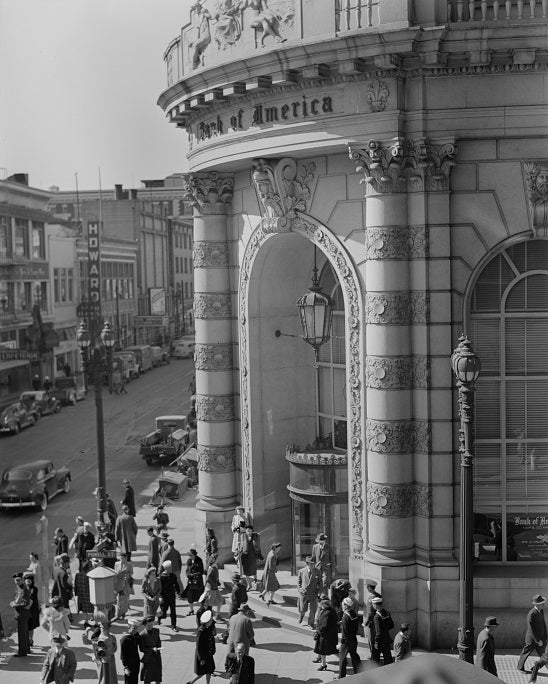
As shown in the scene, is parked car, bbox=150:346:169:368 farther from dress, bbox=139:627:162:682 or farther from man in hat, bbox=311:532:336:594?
dress, bbox=139:627:162:682

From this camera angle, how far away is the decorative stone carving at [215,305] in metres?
23.0

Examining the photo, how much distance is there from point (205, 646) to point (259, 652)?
2431mm

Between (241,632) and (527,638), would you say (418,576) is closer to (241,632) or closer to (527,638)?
(527,638)

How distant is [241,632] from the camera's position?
1631cm

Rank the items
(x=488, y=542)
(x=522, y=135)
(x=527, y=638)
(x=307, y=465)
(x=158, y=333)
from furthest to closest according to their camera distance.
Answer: (x=158, y=333), (x=307, y=465), (x=488, y=542), (x=522, y=135), (x=527, y=638)

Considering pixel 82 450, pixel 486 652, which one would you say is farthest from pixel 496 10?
pixel 82 450

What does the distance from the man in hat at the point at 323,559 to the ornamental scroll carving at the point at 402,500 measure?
1738 mm

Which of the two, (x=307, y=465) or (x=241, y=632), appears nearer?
(x=241, y=632)

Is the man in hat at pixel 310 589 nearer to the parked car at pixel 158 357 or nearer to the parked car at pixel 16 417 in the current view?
the parked car at pixel 16 417

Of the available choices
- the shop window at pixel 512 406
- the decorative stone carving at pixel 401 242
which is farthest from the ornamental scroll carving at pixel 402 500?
the decorative stone carving at pixel 401 242

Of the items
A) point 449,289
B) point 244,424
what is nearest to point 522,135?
point 449,289

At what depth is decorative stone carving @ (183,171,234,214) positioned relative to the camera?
22469 mm

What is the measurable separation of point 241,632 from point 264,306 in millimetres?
8318

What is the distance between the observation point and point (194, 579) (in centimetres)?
2103
